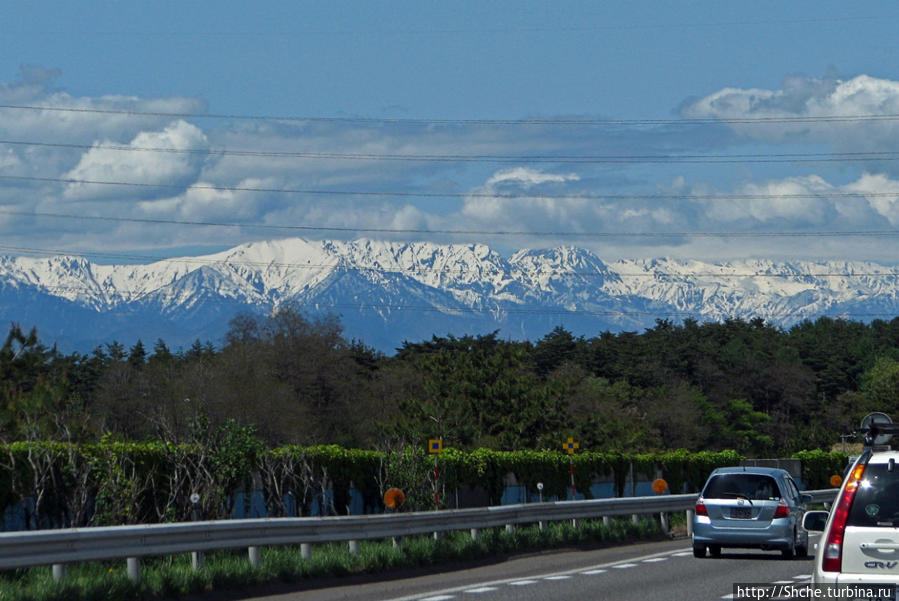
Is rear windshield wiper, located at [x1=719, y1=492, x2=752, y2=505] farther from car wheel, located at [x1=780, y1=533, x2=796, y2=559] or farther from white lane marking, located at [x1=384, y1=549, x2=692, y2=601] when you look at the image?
white lane marking, located at [x1=384, y1=549, x2=692, y2=601]

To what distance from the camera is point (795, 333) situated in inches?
5910

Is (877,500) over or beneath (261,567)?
over

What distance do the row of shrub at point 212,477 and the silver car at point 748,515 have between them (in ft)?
27.3

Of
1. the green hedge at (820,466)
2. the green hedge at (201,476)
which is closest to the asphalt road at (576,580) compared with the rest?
the green hedge at (201,476)

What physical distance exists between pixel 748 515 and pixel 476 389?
4163 centimetres

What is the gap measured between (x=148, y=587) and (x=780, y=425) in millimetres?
106899

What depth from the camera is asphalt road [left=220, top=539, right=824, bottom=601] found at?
639 inches

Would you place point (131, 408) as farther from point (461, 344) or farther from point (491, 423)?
point (461, 344)

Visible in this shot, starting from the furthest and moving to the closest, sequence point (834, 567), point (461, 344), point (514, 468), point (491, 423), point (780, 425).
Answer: point (780, 425), point (461, 344), point (491, 423), point (514, 468), point (834, 567)

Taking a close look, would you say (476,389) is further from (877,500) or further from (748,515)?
(877,500)

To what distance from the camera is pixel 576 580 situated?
1853 cm

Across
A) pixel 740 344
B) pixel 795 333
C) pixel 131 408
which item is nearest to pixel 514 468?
pixel 131 408

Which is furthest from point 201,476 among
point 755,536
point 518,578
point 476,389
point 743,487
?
point 476,389

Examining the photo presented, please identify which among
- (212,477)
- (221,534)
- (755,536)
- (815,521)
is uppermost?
(212,477)
